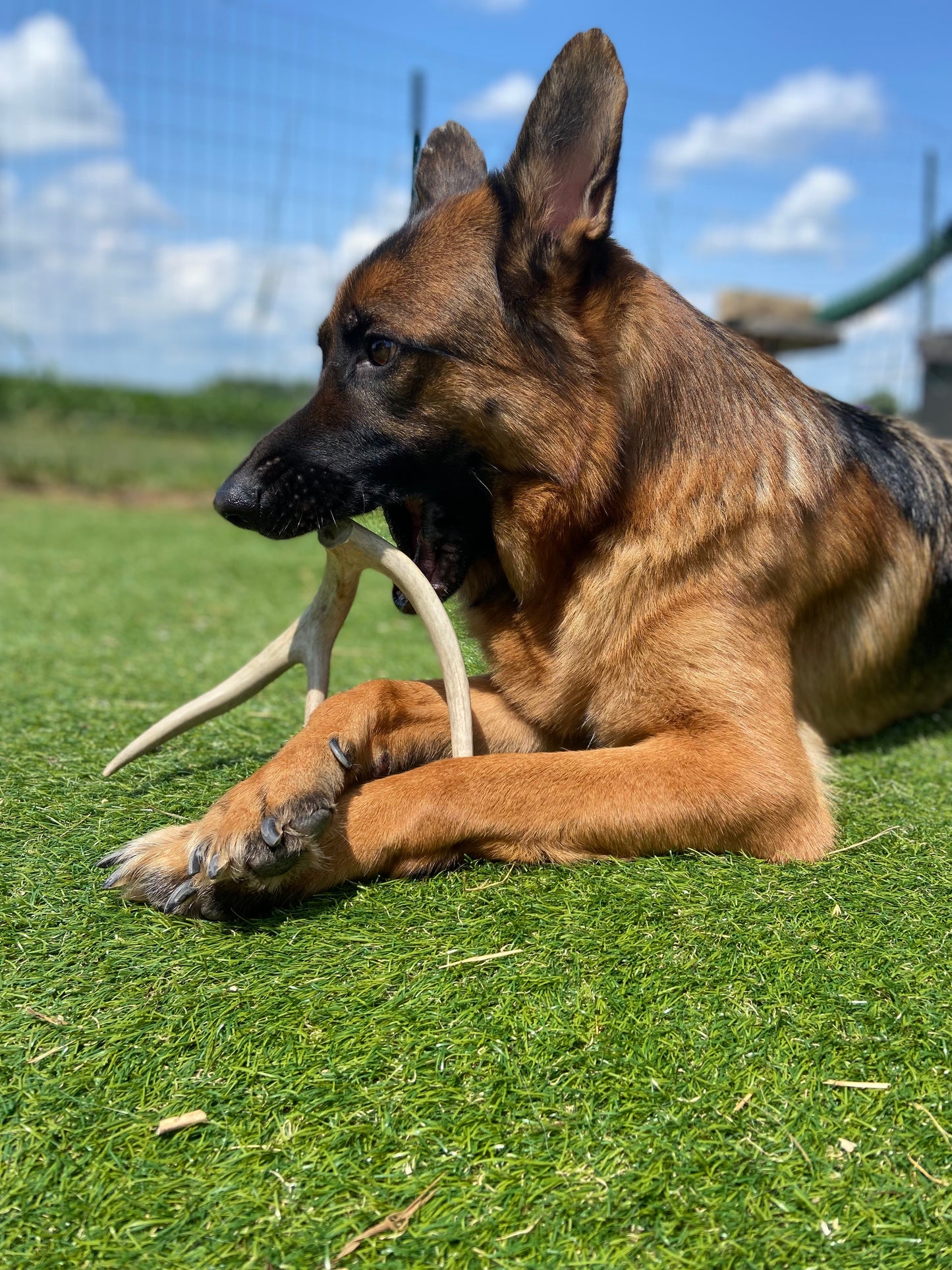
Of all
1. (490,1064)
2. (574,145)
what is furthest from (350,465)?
(490,1064)

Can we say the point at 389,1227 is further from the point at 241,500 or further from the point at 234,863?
the point at 241,500

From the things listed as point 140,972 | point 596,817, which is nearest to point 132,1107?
point 140,972

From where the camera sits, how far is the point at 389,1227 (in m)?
1.42

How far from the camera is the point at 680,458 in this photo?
110 inches

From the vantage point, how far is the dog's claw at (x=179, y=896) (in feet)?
6.90

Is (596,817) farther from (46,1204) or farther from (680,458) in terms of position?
(46,1204)

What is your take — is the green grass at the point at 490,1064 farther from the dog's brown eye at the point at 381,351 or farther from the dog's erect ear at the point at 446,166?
the dog's erect ear at the point at 446,166

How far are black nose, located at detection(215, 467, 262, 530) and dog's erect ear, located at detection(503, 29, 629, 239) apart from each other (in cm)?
111

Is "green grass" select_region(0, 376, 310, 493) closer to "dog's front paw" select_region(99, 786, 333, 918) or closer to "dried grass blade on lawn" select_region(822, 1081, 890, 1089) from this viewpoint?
"dog's front paw" select_region(99, 786, 333, 918)

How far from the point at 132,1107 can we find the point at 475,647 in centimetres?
175

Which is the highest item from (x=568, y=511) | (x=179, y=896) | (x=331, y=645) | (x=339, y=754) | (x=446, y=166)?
(x=446, y=166)

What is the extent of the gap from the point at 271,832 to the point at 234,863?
0.10 meters

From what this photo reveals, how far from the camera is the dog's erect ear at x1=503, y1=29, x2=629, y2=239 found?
2545mm

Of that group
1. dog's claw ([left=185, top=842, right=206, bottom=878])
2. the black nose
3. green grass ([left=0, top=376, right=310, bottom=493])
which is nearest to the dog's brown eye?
the black nose
